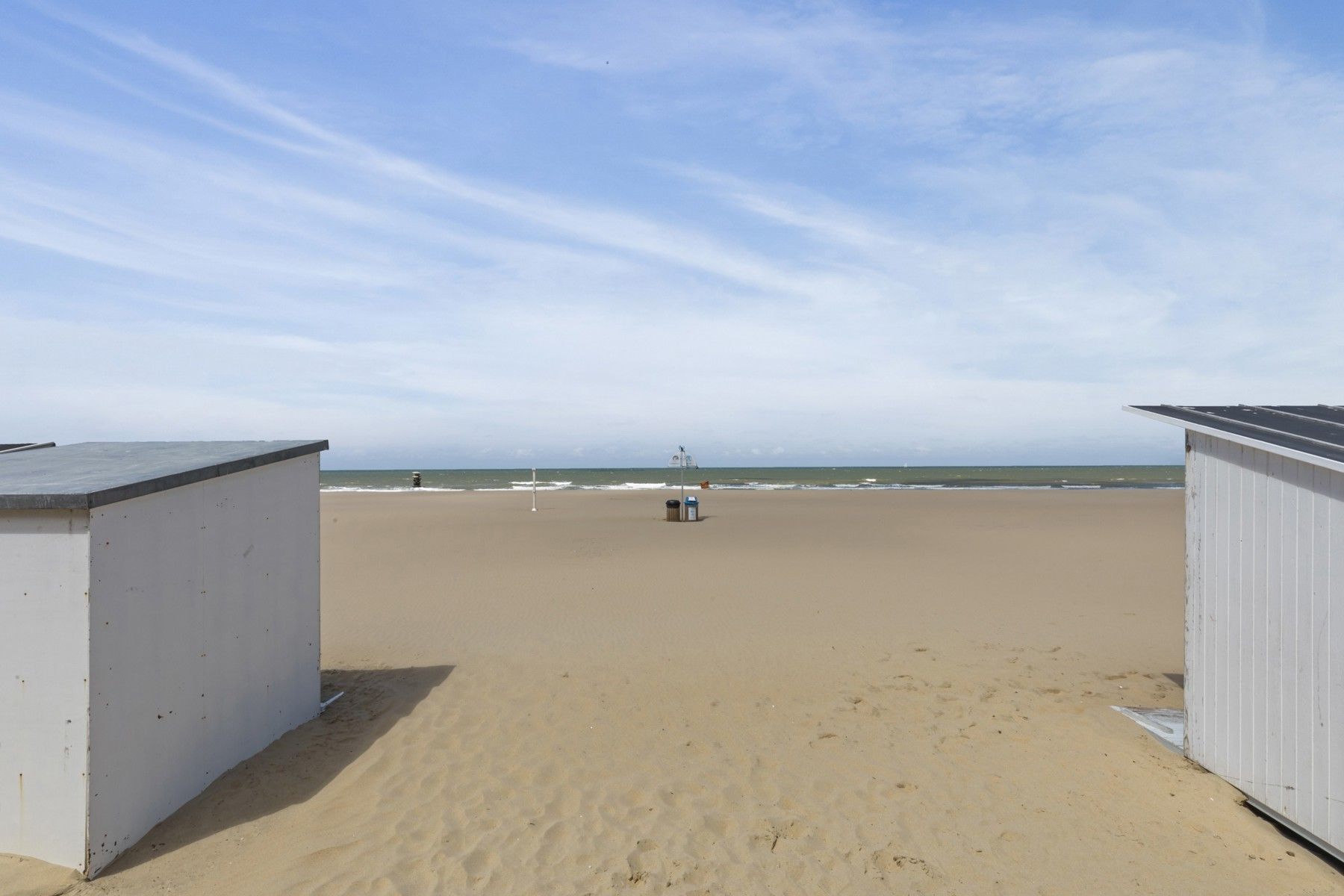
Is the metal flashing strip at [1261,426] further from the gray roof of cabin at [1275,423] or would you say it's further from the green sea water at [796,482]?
the green sea water at [796,482]

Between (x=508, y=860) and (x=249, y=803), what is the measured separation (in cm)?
195

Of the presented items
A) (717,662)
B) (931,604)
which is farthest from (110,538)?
(931,604)

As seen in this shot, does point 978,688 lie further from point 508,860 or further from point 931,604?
point 508,860

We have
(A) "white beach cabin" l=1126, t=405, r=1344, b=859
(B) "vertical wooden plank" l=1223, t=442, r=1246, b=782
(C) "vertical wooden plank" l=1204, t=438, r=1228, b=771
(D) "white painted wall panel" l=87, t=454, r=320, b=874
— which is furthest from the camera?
(C) "vertical wooden plank" l=1204, t=438, r=1228, b=771

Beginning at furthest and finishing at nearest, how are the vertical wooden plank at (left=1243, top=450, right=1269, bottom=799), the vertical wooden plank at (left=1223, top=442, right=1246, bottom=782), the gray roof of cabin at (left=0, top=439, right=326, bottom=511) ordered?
the vertical wooden plank at (left=1223, top=442, right=1246, bottom=782) < the vertical wooden plank at (left=1243, top=450, right=1269, bottom=799) < the gray roof of cabin at (left=0, top=439, right=326, bottom=511)

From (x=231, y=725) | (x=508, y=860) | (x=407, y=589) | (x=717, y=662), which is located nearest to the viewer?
(x=508, y=860)

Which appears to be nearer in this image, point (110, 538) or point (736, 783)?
point (110, 538)

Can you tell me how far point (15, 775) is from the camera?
4094mm

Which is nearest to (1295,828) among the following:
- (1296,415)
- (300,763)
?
Answer: (1296,415)

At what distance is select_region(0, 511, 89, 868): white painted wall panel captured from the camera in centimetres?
399

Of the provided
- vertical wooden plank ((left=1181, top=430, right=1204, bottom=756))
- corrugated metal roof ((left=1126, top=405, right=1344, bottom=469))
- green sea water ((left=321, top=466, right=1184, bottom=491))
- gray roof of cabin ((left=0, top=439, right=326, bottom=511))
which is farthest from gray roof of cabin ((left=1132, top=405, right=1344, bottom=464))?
green sea water ((left=321, top=466, right=1184, bottom=491))

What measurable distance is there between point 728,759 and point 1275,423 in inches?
194

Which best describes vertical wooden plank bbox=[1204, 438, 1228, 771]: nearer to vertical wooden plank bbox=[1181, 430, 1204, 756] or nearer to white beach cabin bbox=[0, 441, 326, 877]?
vertical wooden plank bbox=[1181, 430, 1204, 756]

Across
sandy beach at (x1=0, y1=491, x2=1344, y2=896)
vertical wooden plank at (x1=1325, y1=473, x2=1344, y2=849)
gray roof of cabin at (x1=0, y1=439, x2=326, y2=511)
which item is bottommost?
sandy beach at (x1=0, y1=491, x2=1344, y2=896)
